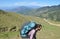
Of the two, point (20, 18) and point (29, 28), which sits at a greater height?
point (29, 28)

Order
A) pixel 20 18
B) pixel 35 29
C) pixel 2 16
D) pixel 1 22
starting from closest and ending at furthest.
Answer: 1. pixel 35 29
2. pixel 1 22
3. pixel 2 16
4. pixel 20 18

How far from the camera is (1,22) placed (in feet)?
102

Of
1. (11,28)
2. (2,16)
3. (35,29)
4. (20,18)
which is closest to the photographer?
(35,29)

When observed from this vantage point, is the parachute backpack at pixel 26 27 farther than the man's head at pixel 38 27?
Yes

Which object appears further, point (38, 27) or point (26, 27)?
point (26, 27)

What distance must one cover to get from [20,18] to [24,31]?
93.3 ft

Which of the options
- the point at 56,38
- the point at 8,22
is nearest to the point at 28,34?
the point at 56,38

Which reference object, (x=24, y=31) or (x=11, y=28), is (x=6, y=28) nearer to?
(x=11, y=28)

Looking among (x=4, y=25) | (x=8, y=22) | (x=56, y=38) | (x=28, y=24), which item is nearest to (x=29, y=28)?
(x=28, y=24)

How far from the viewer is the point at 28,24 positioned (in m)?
8.09

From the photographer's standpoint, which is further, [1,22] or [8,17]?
[8,17]

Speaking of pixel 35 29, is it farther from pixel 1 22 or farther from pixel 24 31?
pixel 1 22

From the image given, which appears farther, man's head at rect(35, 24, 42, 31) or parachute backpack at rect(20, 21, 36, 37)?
parachute backpack at rect(20, 21, 36, 37)

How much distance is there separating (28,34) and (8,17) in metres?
26.9
